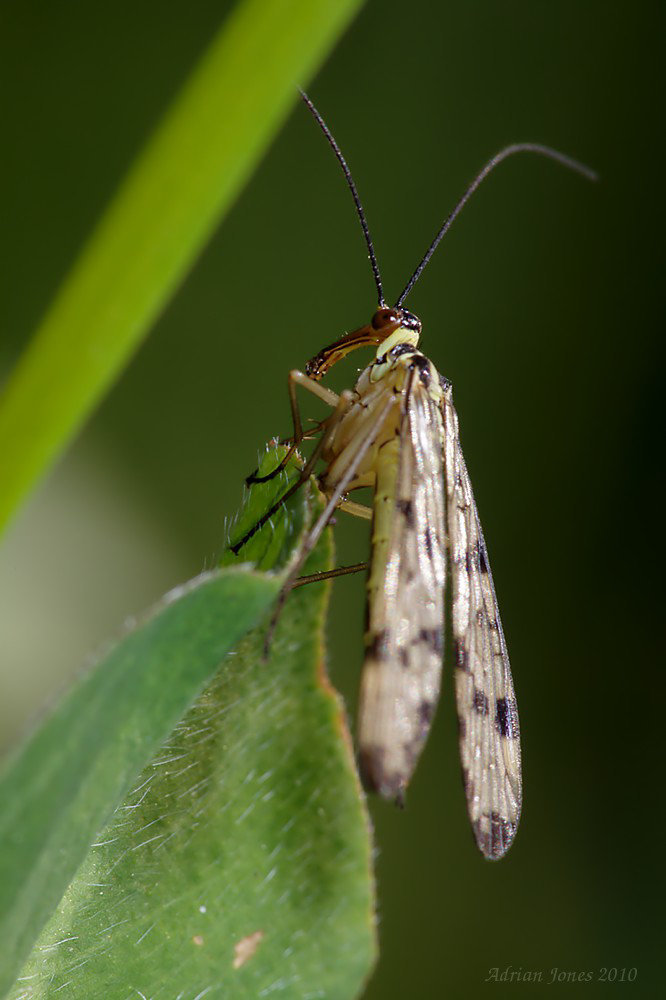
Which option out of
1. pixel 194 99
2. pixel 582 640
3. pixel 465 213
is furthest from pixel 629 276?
pixel 194 99

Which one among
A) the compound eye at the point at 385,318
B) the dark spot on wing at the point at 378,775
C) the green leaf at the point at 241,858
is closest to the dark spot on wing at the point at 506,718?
the dark spot on wing at the point at 378,775

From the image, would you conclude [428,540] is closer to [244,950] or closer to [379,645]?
[379,645]

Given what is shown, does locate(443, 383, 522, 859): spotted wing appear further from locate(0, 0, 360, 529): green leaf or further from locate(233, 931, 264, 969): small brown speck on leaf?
locate(0, 0, 360, 529): green leaf

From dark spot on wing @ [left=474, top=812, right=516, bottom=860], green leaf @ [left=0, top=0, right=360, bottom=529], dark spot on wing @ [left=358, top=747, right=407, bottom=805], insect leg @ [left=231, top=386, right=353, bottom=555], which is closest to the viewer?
green leaf @ [left=0, top=0, right=360, bottom=529]

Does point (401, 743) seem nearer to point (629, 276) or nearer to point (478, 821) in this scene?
point (478, 821)

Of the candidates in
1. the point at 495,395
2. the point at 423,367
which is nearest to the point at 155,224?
the point at 423,367

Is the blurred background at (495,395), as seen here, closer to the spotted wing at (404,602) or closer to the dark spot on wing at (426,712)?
the spotted wing at (404,602)

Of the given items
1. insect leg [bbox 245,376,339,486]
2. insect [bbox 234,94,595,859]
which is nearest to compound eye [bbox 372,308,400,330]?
insect [bbox 234,94,595,859]
